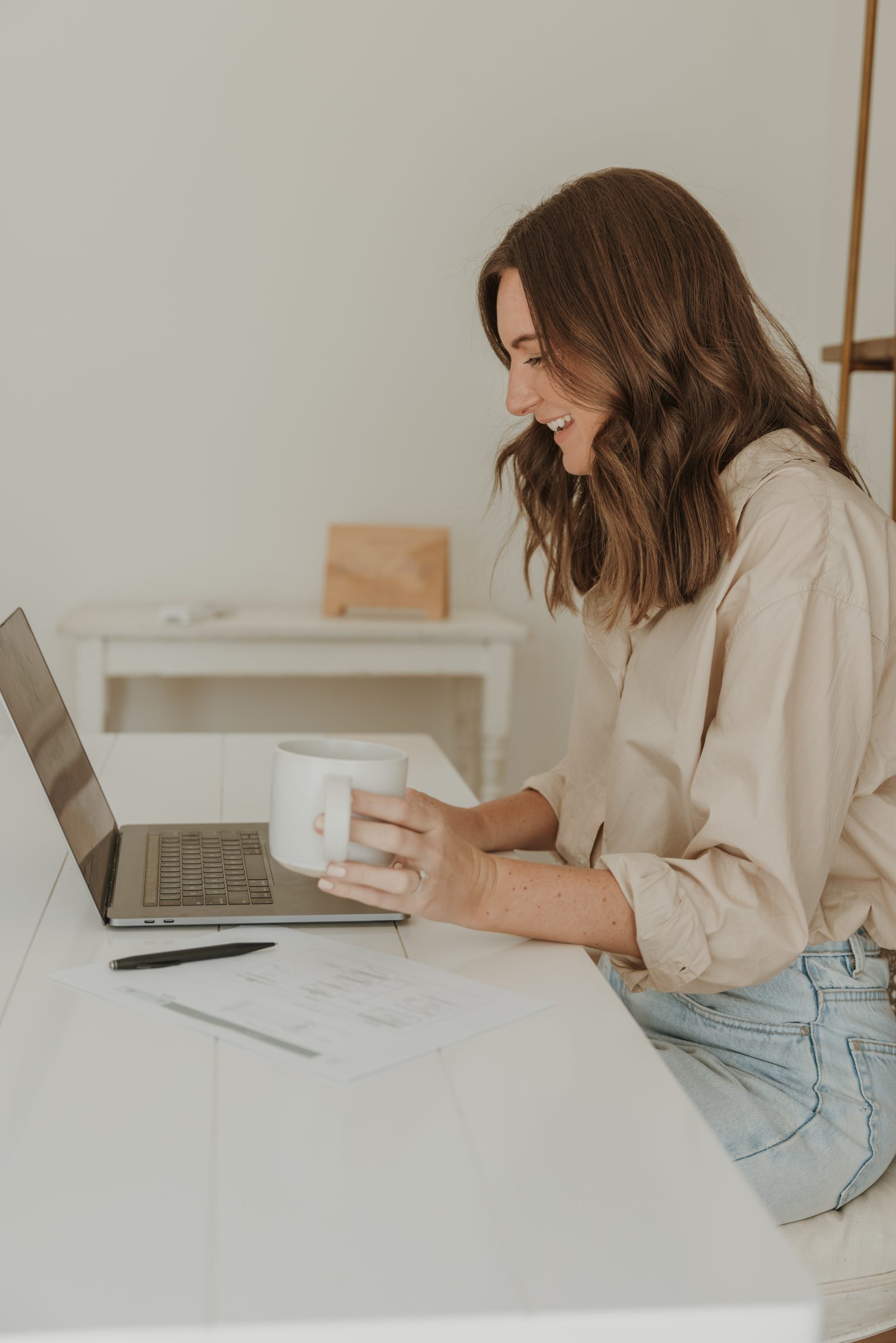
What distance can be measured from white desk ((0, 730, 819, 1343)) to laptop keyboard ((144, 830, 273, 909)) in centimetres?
17

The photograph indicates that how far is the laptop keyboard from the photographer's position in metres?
0.92

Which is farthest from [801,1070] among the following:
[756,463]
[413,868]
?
[756,463]

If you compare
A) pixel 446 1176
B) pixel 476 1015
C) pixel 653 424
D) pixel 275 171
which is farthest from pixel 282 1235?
pixel 275 171

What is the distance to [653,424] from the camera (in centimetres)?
102

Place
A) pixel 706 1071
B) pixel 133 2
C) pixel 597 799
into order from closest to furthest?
pixel 706 1071 < pixel 597 799 < pixel 133 2

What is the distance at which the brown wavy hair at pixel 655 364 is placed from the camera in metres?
0.99

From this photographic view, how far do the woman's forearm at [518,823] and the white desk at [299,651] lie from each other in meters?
1.25

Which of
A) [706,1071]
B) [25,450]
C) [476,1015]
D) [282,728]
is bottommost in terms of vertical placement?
[282,728]

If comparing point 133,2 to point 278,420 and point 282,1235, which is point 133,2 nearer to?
point 278,420

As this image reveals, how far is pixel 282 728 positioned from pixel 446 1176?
2.48 meters

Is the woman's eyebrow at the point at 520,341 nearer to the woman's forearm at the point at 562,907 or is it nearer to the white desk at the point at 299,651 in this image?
the woman's forearm at the point at 562,907

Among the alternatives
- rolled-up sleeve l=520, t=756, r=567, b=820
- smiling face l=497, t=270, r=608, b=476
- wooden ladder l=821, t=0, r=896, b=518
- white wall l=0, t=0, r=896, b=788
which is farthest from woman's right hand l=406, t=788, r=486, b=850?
white wall l=0, t=0, r=896, b=788

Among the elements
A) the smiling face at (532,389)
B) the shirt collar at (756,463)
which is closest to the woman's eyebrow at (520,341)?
the smiling face at (532,389)

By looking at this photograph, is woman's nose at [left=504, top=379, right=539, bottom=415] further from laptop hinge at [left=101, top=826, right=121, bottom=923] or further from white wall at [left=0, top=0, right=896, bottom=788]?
white wall at [left=0, top=0, right=896, bottom=788]
